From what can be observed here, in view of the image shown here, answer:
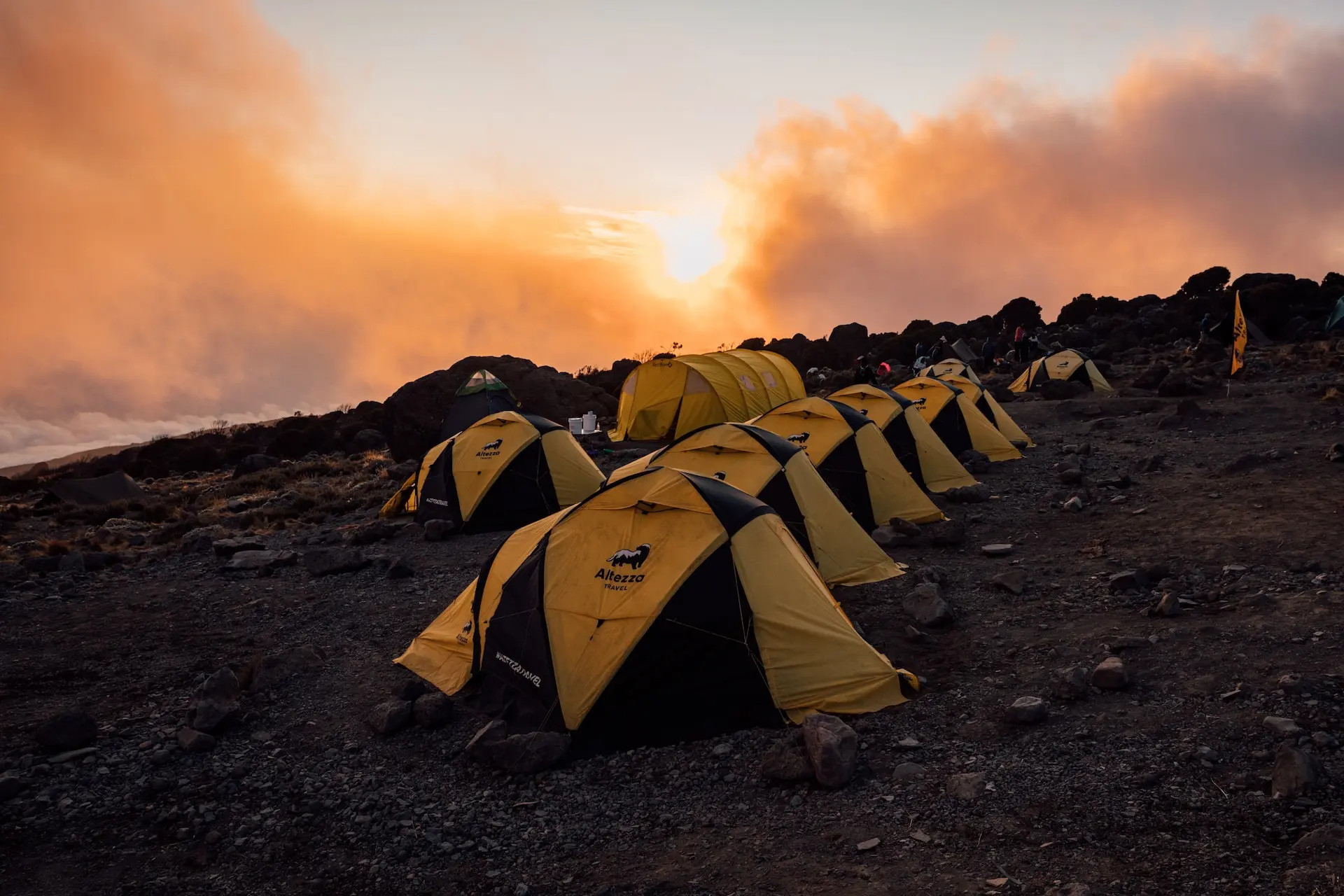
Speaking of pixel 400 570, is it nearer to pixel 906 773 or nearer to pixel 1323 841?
pixel 906 773

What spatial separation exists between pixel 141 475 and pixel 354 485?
17.4 metres

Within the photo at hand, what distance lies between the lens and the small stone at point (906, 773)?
253 inches

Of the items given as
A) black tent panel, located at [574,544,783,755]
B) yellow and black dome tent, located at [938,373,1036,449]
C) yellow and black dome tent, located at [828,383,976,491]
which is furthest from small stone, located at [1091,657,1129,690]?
yellow and black dome tent, located at [938,373,1036,449]

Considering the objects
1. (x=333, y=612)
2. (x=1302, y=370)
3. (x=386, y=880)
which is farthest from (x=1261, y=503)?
(x=1302, y=370)

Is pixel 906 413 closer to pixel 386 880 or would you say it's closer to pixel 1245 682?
pixel 1245 682

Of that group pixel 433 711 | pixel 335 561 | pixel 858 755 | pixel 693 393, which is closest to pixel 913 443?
pixel 693 393

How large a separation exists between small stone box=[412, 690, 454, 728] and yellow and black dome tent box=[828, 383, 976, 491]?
10126 millimetres

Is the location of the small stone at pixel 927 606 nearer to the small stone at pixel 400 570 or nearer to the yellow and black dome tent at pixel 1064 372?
the small stone at pixel 400 570

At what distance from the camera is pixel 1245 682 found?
7.02 m

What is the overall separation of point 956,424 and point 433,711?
1401 cm

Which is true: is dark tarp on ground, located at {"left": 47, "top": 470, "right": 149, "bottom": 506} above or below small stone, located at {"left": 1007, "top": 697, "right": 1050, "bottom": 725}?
above

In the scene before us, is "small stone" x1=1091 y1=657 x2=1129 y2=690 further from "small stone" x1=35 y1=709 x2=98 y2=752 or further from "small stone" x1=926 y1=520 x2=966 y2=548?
"small stone" x1=35 y1=709 x2=98 y2=752

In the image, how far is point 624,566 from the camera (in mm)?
8211

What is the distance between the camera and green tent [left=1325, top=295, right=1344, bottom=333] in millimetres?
37031
